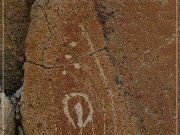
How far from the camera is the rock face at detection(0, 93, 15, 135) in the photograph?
268 centimetres

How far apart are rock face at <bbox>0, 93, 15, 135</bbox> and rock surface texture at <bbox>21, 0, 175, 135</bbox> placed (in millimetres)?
81

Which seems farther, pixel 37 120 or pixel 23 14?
pixel 23 14

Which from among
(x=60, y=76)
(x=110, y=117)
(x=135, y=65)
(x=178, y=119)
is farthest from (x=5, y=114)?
→ (x=178, y=119)

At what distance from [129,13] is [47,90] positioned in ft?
1.90

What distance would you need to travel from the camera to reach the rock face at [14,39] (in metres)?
2.88

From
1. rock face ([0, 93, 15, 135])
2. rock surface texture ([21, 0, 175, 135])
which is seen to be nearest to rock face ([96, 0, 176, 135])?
rock surface texture ([21, 0, 175, 135])

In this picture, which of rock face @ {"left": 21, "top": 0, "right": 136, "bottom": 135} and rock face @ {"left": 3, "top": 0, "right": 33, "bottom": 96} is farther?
rock face @ {"left": 3, "top": 0, "right": 33, "bottom": 96}

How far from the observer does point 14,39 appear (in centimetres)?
290

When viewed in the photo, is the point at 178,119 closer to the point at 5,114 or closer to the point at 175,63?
the point at 175,63

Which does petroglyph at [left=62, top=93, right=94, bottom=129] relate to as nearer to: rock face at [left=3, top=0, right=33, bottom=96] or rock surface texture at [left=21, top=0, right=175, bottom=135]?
rock surface texture at [left=21, top=0, right=175, bottom=135]

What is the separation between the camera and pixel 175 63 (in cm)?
278

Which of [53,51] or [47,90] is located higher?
[53,51]

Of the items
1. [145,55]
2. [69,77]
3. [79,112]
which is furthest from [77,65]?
[145,55]

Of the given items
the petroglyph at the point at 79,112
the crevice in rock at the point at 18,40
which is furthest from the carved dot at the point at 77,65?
the crevice in rock at the point at 18,40
